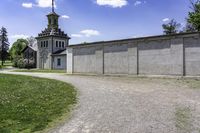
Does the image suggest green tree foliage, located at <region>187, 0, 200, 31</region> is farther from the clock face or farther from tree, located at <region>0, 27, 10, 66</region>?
tree, located at <region>0, 27, 10, 66</region>

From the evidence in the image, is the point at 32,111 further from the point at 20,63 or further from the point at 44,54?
the point at 20,63

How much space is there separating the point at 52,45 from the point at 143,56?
33.3 m

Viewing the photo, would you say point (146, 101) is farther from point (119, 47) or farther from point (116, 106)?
point (119, 47)

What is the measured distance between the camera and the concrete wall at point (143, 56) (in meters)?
18.4

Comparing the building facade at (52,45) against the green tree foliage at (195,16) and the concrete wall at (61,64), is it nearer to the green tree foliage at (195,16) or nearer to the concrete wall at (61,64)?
the concrete wall at (61,64)

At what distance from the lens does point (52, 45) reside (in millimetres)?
51188

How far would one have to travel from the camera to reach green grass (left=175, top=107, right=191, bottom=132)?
6.32 m

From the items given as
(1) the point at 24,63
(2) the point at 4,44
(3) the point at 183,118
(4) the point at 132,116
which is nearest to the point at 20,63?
(1) the point at 24,63

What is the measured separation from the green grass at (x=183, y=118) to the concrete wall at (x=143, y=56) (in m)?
10.7

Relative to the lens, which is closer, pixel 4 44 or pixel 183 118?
pixel 183 118

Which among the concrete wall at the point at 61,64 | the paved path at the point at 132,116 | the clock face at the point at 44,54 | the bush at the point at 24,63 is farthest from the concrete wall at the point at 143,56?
the bush at the point at 24,63

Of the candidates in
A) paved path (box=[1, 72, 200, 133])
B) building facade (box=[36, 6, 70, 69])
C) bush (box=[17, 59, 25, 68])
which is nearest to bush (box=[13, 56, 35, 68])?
bush (box=[17, 59, 25, 68])

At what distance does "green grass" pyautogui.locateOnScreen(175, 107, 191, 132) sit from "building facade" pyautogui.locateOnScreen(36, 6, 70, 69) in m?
41.6

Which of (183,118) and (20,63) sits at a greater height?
(20,63)
